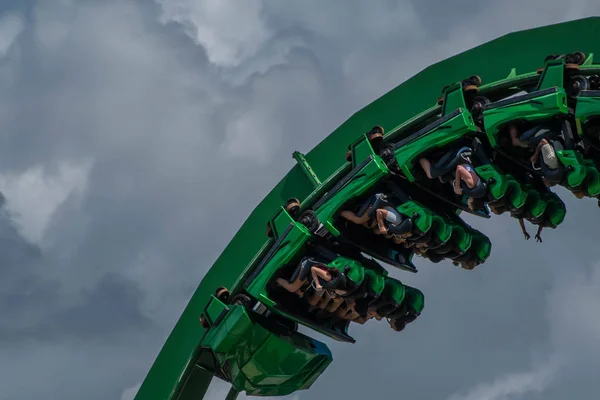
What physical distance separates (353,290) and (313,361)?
5.28ft

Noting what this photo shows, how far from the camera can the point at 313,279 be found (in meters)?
13.7

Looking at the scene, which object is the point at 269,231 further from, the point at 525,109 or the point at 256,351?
the point at 525,109

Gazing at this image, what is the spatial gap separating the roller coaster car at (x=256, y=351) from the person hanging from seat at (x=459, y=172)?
2690 mm

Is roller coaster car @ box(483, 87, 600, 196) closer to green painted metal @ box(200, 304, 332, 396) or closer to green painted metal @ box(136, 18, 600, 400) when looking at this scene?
green painted metal @ box(136, 18, 600, 400)

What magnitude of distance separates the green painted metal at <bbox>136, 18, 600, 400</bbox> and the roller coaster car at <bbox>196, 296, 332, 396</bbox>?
0.9 inches

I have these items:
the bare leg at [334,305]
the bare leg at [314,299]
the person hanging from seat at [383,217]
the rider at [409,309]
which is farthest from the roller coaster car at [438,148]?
the bare leg at [314,299]

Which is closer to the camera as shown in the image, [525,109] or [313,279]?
[525,109]

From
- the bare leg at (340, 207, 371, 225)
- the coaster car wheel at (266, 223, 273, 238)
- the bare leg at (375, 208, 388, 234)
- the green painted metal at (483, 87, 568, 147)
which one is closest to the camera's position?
the green painted metal at (483, 87, 568, 147)

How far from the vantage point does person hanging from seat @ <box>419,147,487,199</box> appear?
41.2 ft

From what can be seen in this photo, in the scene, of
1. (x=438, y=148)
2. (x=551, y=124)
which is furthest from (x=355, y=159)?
(x=551, y=124)

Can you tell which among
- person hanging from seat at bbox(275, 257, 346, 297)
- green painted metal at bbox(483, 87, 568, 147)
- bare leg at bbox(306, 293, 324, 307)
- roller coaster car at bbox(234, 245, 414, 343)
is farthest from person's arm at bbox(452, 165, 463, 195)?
bare leg at bbox(306, 293, 324, 307)

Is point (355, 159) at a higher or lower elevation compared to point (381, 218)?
higher

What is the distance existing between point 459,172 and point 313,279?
2.02 m

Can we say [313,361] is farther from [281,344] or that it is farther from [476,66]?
[476,66]
